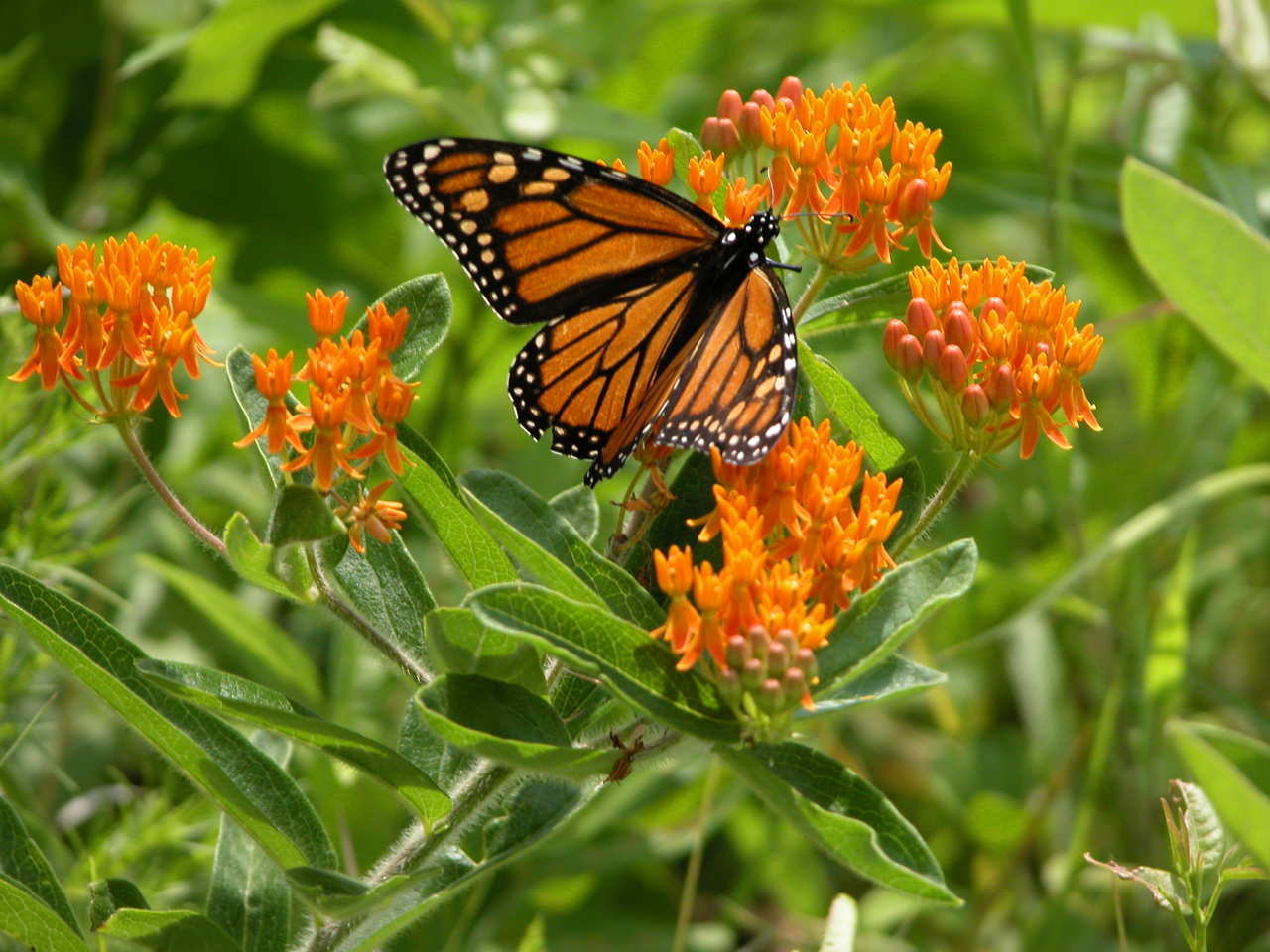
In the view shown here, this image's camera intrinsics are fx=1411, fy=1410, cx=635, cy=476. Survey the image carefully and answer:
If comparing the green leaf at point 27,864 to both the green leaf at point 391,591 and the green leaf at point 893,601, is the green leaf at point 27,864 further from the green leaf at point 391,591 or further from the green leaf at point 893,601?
the green leaf at point 893,601

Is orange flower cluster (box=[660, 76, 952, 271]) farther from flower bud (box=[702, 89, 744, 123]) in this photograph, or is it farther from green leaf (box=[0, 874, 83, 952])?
green leaf (box=[0, 874, 83, 952])

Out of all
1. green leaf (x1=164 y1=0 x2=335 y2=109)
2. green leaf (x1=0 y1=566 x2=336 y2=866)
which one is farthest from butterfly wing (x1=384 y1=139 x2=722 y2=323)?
green leaf (x1=164 y1=0 x2=335 y2=109)

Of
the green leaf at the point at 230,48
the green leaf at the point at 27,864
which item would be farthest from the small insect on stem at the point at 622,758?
the green leaf at the point at 230,48

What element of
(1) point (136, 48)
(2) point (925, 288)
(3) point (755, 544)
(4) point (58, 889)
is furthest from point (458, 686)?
(1) point (136, 48)

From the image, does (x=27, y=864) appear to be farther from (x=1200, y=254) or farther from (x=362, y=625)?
(x=1200, y=254)

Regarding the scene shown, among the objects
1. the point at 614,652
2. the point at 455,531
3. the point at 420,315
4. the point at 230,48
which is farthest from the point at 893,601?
the point at 230,48

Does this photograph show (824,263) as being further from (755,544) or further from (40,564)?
(40,564)
